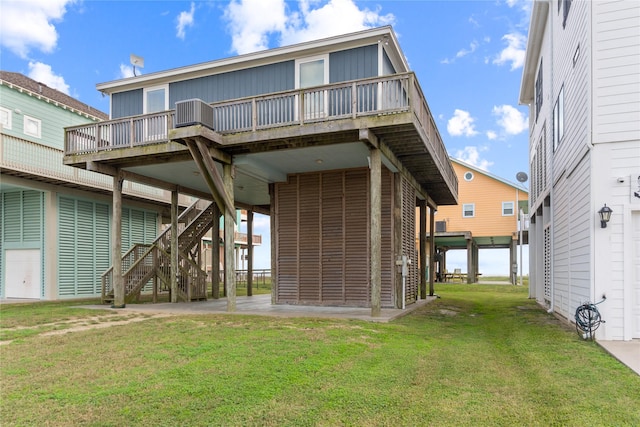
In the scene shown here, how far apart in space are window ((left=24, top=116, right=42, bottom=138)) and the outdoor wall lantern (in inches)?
698

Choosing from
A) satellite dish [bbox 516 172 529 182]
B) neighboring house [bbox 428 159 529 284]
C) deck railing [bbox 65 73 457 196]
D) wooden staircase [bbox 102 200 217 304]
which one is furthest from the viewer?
neighboring house [bbox 428 159 529 284]

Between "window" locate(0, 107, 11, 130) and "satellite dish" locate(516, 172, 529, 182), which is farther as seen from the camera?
"satellite dish" locate(516, 172, 529, 182)

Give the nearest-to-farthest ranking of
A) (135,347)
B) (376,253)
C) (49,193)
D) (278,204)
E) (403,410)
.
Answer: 1. (403,410)
2. (135,347)
3. (376,253)
4. (278,204)
5. (49,193)

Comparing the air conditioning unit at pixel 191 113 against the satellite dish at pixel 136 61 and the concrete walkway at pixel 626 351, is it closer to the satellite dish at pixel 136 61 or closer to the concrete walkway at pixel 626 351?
the satellite dish at pixel 136 61

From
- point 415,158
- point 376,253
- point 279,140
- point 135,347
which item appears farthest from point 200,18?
point 135,347

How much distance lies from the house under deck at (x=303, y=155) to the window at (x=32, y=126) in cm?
531

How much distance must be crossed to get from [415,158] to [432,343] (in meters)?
5.71

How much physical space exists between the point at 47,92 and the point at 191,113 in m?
13.5

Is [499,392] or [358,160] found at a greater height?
[358,160]

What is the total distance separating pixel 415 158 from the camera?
11.5 m

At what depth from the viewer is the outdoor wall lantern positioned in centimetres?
696

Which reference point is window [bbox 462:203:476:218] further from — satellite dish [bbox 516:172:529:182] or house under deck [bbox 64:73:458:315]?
house under deck [bbox 64:73:458:315]

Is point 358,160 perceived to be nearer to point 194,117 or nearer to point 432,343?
point 194,117

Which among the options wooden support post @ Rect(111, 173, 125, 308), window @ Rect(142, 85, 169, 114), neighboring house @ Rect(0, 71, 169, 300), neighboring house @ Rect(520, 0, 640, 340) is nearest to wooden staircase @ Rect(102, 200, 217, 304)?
wooden support post @ Rect(111, 173, 125, 308)
